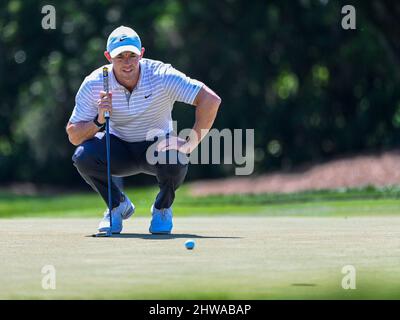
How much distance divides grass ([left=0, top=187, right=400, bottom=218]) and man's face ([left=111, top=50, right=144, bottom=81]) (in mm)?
5575

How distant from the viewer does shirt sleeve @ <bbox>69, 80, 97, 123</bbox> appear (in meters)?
9.52

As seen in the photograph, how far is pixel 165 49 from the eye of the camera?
1224 inches

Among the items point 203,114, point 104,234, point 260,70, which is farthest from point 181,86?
point 260,70

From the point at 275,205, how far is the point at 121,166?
9.83 metres

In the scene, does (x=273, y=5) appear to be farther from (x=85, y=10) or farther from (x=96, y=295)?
(x=96, y=295)

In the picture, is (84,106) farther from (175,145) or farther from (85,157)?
(175,145)

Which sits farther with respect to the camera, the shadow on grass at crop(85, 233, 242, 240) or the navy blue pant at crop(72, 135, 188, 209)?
the navy blue pant at crop(72, 135, 188, 209)

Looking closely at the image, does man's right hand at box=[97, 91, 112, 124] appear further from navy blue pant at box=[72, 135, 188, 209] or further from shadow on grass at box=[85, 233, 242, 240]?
shadow on grass at box=[85, 233, 242, 240]

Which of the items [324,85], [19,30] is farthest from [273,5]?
[19,30]

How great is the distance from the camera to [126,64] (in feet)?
30.4

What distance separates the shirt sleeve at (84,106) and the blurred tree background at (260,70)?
1794 cm

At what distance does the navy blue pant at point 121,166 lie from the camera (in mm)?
9602

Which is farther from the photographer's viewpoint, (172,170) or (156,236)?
(172,170)

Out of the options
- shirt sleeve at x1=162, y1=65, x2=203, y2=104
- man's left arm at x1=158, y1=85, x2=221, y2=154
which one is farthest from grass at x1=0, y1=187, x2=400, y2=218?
shirt sleeve at x1=162, y1=65, x2=203, y2=104
